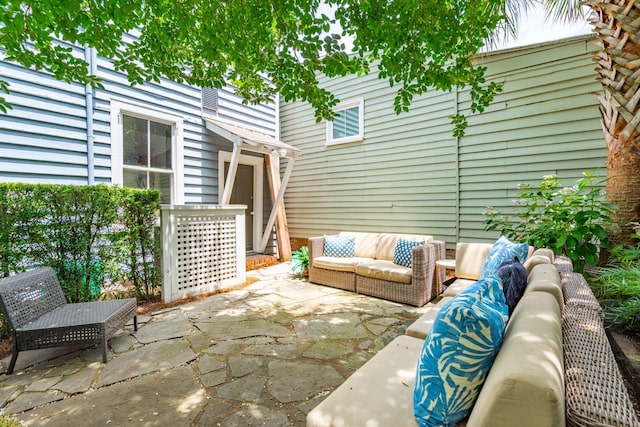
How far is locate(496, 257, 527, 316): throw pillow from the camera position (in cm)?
161

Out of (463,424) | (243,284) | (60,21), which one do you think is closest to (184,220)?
(243,284)

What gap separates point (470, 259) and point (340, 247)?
2.09m

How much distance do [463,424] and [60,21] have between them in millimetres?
3990

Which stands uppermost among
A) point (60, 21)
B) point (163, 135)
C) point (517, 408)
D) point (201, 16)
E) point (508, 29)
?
point (508, 29)

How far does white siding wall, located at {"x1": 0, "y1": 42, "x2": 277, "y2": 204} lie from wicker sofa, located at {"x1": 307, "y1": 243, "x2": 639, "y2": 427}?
4590mm

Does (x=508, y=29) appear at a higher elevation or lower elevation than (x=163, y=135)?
higher

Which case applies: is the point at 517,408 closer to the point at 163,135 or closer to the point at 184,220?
the point at 184,220

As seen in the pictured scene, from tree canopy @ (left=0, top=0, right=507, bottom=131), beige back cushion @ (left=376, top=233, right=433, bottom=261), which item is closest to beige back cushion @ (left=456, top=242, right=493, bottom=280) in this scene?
beige back cushion @ (left=376, top=233, right=433, bottom=261)

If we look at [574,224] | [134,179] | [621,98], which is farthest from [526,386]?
[134,179]

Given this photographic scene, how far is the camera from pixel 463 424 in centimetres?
104

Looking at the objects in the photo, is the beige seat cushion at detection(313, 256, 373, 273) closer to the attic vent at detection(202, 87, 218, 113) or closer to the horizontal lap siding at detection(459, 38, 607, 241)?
the horizontal lap siding at detection(459, 38, 607, 241)

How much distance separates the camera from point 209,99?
5730 millimetres

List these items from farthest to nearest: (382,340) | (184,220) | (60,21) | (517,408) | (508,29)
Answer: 1. (508,29)
2. (184,220)
3. (382,340)
4. (60,21)
5. (517,408)

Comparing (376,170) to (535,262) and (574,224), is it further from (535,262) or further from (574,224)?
(535,262)
